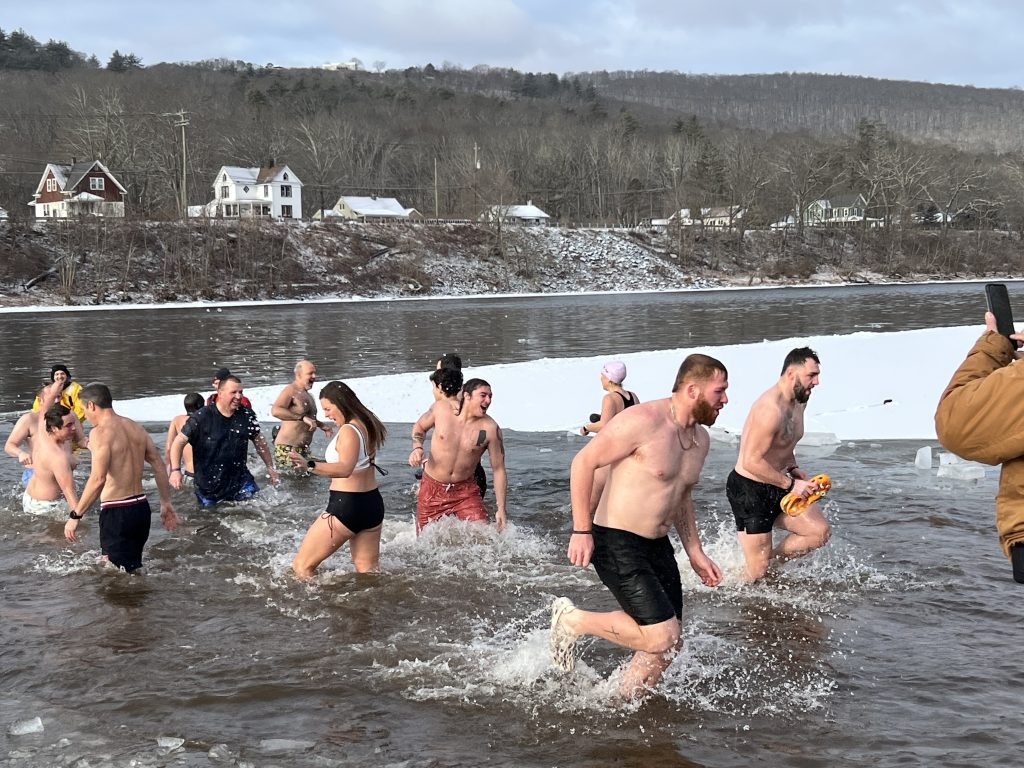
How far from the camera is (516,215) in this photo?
87000 millimetres

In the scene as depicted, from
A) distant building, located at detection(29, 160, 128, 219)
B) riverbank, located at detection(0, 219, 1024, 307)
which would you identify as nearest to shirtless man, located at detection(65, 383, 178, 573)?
riverbank, located at detection(0, 219, 1024, 307)

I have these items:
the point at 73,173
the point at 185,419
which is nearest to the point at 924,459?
the point at 185,419

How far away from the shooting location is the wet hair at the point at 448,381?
7719 mm

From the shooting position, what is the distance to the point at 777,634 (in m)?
6.04

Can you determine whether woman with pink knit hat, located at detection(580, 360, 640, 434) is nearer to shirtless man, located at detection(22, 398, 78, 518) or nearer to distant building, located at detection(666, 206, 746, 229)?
shirtless man, located at detection(22, 398, 78, 518)

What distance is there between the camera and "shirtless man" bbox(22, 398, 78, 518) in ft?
26.3

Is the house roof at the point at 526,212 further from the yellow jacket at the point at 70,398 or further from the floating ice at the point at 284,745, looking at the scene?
the floating ice at the point at 284,745

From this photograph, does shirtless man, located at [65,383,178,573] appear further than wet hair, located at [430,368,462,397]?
No

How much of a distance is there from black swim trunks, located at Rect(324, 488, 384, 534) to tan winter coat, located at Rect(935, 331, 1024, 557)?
13.3ft

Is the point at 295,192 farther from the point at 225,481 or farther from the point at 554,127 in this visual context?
the point at 225,481

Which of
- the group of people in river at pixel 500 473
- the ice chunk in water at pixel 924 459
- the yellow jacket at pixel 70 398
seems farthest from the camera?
the ice chunk in water at pixel 924 459

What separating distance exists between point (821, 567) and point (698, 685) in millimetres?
2362

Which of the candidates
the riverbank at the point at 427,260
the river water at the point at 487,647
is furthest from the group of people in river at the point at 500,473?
the riverbank at the point at 427,260

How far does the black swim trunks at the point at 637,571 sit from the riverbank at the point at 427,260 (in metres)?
47.0
